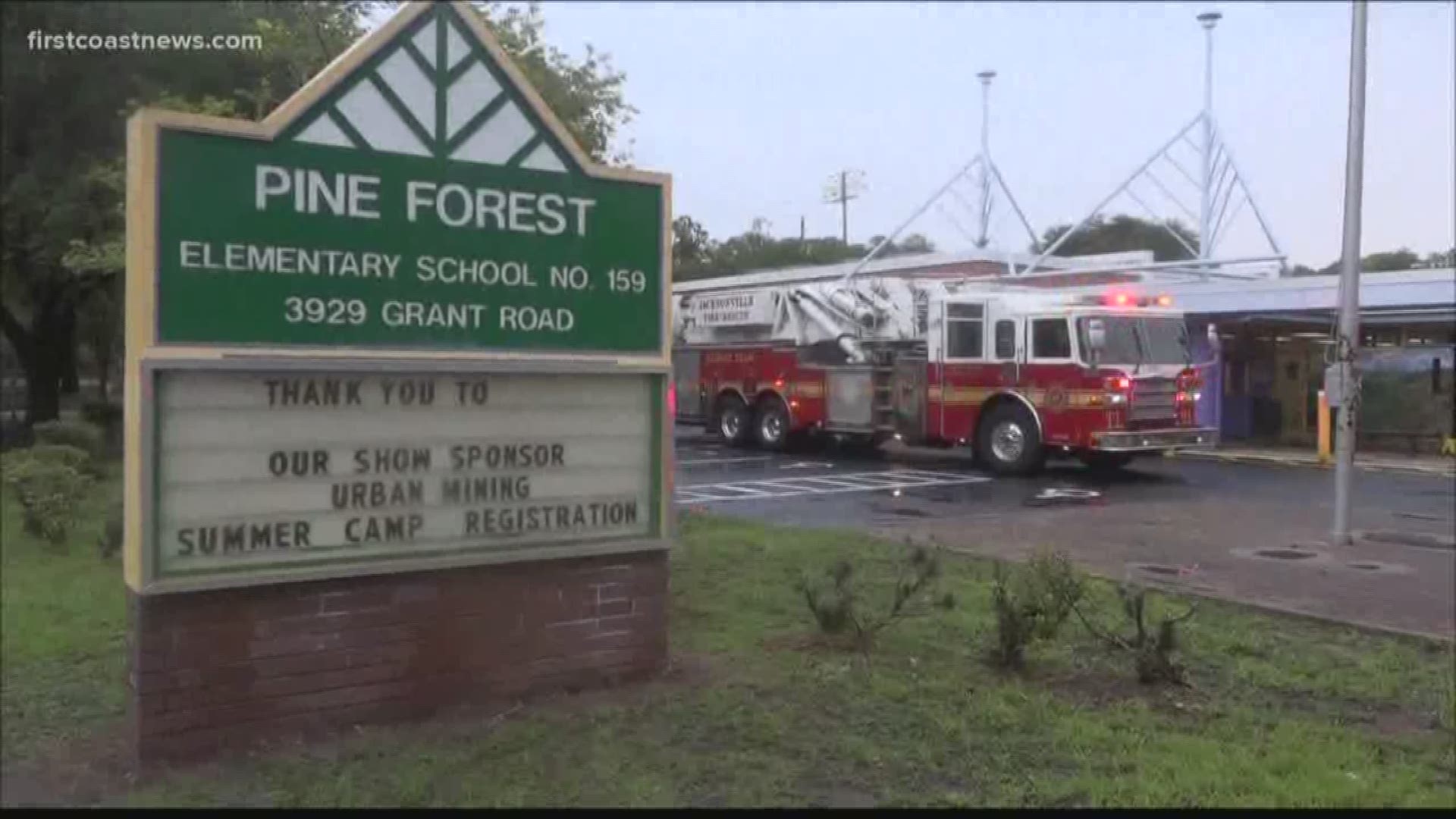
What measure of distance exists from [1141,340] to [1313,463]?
5590 mm

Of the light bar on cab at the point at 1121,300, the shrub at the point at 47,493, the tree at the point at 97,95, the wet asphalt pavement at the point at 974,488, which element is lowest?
the wet asphalt pavement at the point at 974,488

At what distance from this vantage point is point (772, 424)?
2658 centimetres

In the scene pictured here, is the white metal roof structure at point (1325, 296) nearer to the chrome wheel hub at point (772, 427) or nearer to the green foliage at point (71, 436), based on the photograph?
the chrome wheel hub at point (772, 427)

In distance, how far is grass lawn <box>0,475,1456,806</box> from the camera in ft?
18.0

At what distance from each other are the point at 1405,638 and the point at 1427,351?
2040 cm

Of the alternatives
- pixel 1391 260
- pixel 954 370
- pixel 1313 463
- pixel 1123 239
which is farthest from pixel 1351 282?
pixel 1123 239

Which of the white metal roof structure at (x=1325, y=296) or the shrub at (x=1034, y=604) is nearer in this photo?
the shrub at (x=1034, y=604)

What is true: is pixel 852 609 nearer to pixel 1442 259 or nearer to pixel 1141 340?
pixel 1141 340

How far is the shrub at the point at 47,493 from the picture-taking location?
39.6ft

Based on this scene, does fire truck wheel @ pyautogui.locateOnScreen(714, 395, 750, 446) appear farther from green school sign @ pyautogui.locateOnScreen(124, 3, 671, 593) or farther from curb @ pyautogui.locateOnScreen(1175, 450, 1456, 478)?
green school sign @ pyautogui.locateOnScreen(124, 3, 671, 593)

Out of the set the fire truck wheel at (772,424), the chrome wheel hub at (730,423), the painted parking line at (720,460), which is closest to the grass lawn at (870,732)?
the painted parking line at (720,460)

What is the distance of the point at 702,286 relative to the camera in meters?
30.3

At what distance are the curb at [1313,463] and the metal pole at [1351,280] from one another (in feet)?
34.6
